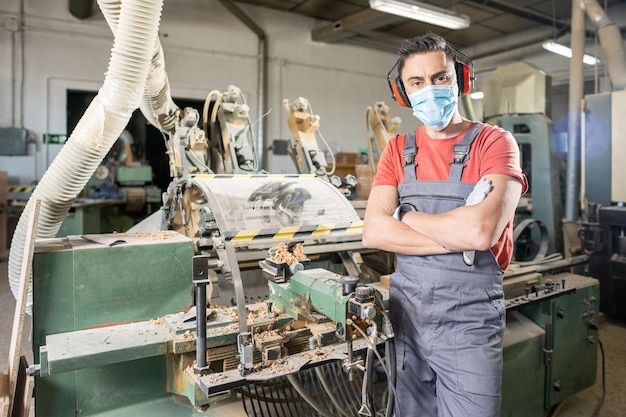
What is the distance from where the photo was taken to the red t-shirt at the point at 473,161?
4.32 feet

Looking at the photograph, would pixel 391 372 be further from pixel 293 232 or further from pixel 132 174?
pixel 132 174

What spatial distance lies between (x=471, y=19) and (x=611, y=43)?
358cm

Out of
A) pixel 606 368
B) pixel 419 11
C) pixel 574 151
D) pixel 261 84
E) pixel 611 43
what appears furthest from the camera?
pixel 261 84

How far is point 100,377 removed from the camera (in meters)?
1.70

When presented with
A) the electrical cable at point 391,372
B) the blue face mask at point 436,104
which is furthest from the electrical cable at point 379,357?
the blue face mask at point 436,104

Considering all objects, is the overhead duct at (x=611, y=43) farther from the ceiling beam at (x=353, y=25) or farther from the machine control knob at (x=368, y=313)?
the machine control knob at (x=368, y=313)

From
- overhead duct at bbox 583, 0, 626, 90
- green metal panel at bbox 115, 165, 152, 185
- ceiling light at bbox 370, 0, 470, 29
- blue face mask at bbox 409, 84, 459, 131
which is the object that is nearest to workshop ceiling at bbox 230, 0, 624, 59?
ceiling light at bbox 370, 0, 470, 29

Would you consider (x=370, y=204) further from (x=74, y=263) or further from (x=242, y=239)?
(x=74, y=263)

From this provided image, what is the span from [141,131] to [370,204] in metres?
7.57

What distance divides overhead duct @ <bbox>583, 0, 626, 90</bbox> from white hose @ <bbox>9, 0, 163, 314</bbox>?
14.9 ft

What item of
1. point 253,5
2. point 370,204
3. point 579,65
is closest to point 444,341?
point 370,204

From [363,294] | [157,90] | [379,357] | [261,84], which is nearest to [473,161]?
[363,294]

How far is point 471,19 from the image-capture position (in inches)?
310

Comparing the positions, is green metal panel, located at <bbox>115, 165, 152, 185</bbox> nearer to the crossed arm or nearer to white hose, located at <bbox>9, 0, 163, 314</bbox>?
white hose, located at <bbox>9, 0, 163, 314</bbox>
